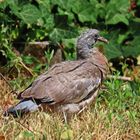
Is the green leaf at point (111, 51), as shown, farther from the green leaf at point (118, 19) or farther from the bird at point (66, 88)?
the bird at point (66, 88)

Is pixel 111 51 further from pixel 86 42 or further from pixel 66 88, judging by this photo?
pixel 66 88

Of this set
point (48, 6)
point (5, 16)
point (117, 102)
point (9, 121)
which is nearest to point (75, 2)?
point (48, 6)

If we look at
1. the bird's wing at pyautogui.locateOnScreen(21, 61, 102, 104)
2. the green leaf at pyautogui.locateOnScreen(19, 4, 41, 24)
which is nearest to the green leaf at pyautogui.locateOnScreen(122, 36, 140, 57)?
the green leaf at pyautogui.locateOnScreen(19, 4, 41, 24)

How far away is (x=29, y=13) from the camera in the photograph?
22.7ft

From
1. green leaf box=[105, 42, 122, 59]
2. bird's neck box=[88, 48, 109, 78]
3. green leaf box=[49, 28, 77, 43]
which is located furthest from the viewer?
green leaf box=[105, 42, 122, 59]

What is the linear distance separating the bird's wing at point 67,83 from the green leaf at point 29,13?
1.15 m

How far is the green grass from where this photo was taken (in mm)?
4973

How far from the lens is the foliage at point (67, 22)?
6.91 meters

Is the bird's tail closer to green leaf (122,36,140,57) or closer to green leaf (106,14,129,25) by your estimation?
green leaf (122,36,140,57)

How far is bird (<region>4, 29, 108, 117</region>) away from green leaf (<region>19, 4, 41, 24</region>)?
0.99 meters

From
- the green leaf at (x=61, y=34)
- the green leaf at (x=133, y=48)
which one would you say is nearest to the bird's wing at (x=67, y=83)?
the green leaf at (x=61, y=34)

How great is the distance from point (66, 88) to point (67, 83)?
1.9 inches

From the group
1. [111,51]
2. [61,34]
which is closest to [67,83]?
[61,34]

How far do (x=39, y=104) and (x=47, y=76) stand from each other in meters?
0.29
